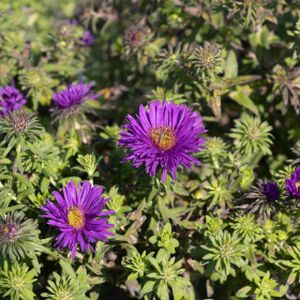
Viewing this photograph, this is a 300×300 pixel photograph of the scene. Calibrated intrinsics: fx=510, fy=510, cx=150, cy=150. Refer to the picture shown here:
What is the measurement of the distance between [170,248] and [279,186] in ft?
1.66

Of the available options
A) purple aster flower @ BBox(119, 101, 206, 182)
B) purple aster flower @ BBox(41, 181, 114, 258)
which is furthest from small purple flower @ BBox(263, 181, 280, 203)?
purple aster flower @ BBox(41, 181, 114, 258)

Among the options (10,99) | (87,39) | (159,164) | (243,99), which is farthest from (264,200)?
(87,39)

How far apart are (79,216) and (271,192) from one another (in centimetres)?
72

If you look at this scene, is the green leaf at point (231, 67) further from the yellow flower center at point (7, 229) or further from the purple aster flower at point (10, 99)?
the yellow flower center at point (7, 229)

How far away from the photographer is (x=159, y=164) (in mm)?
1859

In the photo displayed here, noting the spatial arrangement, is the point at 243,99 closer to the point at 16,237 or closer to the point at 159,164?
the point at 159,164

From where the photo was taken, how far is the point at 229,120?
9.97 ft

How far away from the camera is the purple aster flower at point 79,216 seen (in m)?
1.77

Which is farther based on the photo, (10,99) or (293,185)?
(10,99)

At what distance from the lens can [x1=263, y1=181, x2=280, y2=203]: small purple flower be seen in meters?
1.93

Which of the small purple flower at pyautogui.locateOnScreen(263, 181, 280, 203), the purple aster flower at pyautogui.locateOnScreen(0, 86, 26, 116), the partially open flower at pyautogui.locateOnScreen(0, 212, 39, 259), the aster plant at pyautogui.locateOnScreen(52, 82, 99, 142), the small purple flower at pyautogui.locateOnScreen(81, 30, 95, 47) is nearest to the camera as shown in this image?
the partially open flower at pyautogui.locateOnScreen(0, 212, 39, 259)

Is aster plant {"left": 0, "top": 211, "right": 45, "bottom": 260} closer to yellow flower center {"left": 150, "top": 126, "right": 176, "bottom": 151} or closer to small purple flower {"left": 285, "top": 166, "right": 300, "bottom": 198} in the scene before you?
yellow flower center {"left": 150, "top": 126, "right": 176, "bottom": 151}

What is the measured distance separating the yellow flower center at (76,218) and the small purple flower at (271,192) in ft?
2.30

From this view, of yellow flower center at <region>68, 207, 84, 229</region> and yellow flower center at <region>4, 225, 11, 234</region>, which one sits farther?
yellow flower center at <region>68, 207, 84, 229</region>
